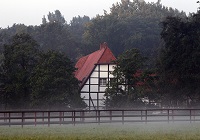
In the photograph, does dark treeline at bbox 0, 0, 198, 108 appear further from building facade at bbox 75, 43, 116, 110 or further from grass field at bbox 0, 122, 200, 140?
grass field at bbox 0, 122, 200, 140

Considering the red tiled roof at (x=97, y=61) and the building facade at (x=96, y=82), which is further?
the red tiled roof at (x=97, y=61)

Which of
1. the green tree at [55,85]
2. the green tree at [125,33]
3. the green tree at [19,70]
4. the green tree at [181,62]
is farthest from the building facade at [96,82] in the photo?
the green tree at [125,33]

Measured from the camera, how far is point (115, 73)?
5388 centimetres

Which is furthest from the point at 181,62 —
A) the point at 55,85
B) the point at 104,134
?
the point at 104,134

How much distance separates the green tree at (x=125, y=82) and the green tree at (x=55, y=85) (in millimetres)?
3541

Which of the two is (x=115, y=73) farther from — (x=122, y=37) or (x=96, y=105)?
(x=122, y=37)

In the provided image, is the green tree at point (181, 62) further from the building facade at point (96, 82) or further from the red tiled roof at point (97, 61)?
the red tiled roof at point (97, 61)

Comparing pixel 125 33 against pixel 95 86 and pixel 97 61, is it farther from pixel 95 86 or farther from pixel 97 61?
pixel 95 86

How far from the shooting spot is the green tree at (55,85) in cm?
5044

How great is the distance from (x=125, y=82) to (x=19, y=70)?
1249 cm

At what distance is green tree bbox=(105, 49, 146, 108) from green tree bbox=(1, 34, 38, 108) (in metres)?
9.80

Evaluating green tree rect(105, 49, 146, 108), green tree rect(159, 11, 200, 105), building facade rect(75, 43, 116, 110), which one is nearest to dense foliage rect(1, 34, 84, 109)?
green tree rect(105, 49, 146, 108)

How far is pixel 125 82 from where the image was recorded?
175 feet

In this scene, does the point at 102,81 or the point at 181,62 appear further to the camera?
the point at 102,81
